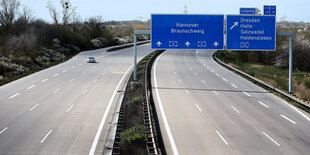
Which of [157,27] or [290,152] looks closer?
[290,152]

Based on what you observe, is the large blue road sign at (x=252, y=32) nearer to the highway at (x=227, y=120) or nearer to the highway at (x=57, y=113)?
the highway at (x=227, y=120)

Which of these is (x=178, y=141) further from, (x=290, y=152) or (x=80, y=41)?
(x=80, y=41)

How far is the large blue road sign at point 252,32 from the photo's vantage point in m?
27.0

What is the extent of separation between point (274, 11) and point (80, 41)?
53656 mm

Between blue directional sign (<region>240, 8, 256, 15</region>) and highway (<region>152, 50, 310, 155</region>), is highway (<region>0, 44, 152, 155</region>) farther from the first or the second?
blue directional sign (<region>240, 8, 256, 15</region>)

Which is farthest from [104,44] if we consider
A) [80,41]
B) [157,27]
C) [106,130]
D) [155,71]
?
[106,130]

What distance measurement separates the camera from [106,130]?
17.4 meters

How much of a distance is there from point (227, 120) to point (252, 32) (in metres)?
10.6

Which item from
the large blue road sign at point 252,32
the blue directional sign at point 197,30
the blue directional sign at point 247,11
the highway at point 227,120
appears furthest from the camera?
the blue directional sign at point 197,30

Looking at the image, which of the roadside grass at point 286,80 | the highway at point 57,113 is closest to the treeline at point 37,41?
the highway at point 57,113

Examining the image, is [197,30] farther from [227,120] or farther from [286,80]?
[286,80]

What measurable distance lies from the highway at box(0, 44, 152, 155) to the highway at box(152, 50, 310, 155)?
3.63m

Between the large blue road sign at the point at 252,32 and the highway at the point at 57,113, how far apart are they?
1040cm

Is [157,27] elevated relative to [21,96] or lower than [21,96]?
elevated
